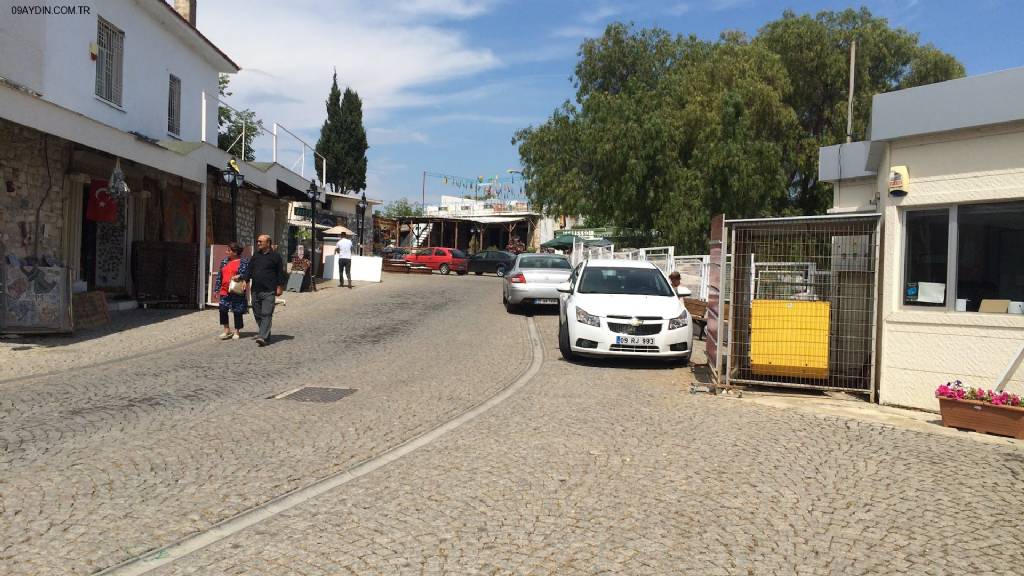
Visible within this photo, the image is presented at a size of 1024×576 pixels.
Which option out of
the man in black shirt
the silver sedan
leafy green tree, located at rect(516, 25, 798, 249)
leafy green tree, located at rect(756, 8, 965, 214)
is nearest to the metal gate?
the man in black shirt

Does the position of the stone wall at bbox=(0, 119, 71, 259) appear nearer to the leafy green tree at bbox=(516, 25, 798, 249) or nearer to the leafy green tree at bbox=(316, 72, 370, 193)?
the leafy green tree at bbox=(516, 25, 798, 249)

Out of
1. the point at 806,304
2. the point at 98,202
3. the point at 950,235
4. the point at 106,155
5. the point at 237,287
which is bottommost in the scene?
the point at 237,287

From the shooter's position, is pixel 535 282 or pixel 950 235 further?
pixel 535 282

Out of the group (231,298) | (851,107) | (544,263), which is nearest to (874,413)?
(231,298)

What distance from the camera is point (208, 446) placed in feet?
20.6

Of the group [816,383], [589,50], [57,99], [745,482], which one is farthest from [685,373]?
Result: [589,50]

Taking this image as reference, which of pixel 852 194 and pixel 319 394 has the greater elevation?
pixel 852 194

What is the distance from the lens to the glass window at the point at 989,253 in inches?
323

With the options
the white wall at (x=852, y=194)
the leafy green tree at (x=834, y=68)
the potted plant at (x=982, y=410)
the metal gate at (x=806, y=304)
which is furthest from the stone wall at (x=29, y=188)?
the leafy green tree at (x=834, y=68)

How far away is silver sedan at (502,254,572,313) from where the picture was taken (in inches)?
750

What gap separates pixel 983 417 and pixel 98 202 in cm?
1603

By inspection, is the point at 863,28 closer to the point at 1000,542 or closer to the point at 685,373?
the point at 685,373

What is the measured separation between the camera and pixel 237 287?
43.1 feet

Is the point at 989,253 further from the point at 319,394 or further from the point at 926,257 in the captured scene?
the point at 319,394
